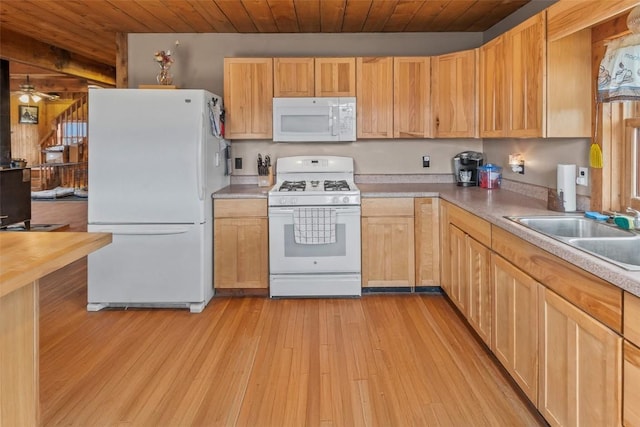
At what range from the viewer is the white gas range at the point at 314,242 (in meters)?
3.93

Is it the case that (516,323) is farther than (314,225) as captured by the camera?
No

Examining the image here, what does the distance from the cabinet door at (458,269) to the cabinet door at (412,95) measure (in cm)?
108

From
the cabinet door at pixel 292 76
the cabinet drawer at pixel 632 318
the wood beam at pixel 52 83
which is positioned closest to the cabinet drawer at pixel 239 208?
the cabinet door at pixel 292 76

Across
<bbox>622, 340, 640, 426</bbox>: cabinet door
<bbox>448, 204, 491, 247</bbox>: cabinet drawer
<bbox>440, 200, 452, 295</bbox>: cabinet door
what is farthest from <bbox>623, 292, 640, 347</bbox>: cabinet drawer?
<bbox>440, 200, 452, 295</bbox>: cabinet door

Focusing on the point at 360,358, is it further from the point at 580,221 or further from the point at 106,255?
the point at 106,255

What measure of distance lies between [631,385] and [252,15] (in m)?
3.62

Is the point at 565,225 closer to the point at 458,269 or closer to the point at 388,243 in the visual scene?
the point at 458,269

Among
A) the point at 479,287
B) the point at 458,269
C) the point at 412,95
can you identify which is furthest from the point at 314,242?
the point at 412,95

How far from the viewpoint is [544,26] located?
105 inches

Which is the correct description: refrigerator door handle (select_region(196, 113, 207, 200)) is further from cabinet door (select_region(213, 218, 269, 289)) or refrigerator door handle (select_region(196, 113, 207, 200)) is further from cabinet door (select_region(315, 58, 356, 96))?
cabinet door (select_region(315, 58, 356, 96))

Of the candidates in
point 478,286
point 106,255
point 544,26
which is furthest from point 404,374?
point 106,255

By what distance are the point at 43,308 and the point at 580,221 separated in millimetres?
3749

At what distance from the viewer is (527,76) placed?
9.52 feet

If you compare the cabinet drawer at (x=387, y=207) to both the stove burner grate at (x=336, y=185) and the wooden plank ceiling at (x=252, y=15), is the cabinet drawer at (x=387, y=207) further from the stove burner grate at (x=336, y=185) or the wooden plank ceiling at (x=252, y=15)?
the wooden plank ceiling at (x=252, y=15)
